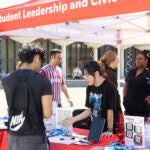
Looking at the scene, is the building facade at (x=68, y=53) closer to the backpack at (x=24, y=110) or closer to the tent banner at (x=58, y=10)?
the tent banner at (x=58, y=10)

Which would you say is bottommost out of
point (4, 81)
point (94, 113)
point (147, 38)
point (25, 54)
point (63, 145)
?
point (63, 145)

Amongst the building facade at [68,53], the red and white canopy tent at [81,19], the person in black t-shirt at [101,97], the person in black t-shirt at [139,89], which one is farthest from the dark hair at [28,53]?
the building facade at [68,53]

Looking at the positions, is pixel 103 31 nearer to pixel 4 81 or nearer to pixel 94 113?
pixel 94 113

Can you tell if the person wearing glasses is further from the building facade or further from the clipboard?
the building facade

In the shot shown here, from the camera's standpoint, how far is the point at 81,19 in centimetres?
297

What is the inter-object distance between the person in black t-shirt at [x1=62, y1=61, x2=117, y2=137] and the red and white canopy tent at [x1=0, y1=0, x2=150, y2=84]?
484mm

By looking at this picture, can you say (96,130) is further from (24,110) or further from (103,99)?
(24,110)

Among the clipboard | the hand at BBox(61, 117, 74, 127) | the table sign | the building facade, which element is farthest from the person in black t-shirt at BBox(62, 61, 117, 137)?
the building facade

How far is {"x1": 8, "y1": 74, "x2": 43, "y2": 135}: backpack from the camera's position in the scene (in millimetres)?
2154

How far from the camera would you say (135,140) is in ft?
7.62

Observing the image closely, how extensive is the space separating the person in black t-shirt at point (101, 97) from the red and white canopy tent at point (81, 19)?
1.59ft

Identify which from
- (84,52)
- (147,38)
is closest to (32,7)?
(147,38)

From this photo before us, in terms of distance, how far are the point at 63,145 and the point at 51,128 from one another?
0.51m

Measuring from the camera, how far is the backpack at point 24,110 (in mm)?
2154
